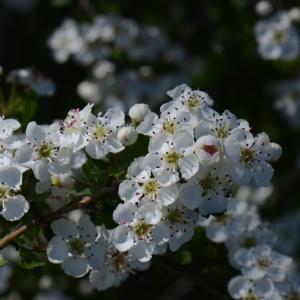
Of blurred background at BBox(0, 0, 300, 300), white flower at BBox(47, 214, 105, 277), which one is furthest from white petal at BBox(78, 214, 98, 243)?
blurred background at BBox(0, 0, 300, 300)

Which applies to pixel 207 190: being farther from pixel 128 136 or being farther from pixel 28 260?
pixel 28 260

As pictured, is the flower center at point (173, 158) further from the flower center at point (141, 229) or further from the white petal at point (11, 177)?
the white petal at point (11, 177)

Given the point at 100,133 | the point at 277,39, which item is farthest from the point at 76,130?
the point at 277,39

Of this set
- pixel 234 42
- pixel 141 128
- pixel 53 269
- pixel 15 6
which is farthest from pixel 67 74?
pixel 141 128

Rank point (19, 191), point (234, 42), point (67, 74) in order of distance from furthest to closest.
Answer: point (67, 74)
point (234, 42)
point (19, 191)

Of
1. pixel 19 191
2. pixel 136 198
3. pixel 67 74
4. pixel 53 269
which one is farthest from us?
pixel 67 74

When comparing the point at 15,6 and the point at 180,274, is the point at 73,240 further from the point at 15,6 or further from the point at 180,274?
the point at 15,6
